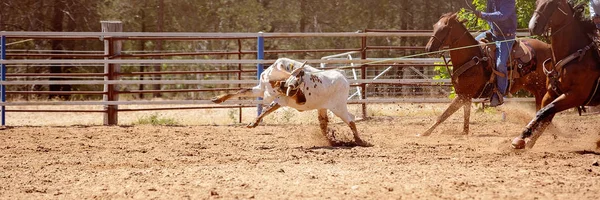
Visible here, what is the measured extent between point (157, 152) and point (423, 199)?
3.81 metres

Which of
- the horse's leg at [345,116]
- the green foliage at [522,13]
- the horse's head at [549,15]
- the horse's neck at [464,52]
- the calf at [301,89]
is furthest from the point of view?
the green foliage at [522,13]

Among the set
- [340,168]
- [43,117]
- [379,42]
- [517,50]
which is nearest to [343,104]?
[340,168]

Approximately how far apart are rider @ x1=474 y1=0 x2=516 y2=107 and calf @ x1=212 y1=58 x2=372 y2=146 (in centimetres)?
190

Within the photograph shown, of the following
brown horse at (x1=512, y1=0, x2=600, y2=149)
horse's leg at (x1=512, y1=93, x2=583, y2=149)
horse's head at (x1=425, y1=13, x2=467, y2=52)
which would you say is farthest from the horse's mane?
horse's head at (x1=425, y1=13, x2=467, y2=52)

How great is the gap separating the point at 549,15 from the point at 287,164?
282cm

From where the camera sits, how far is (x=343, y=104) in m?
9.09

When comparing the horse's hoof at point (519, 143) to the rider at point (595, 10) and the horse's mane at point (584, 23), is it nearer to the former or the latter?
the horse's mane at point (584, 23)

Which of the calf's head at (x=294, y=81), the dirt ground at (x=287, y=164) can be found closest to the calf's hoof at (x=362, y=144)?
the dirt ground at (x=287, y=164)

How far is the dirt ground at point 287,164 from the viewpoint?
6.05 metres

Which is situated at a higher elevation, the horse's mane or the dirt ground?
the horse's mane

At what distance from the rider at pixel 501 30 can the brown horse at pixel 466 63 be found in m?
0.12

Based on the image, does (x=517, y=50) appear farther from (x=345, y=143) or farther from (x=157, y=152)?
(x=157, y=152)

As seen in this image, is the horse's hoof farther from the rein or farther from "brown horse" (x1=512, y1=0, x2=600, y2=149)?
the rein

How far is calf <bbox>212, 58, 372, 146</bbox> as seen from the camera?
8797 millimetres
